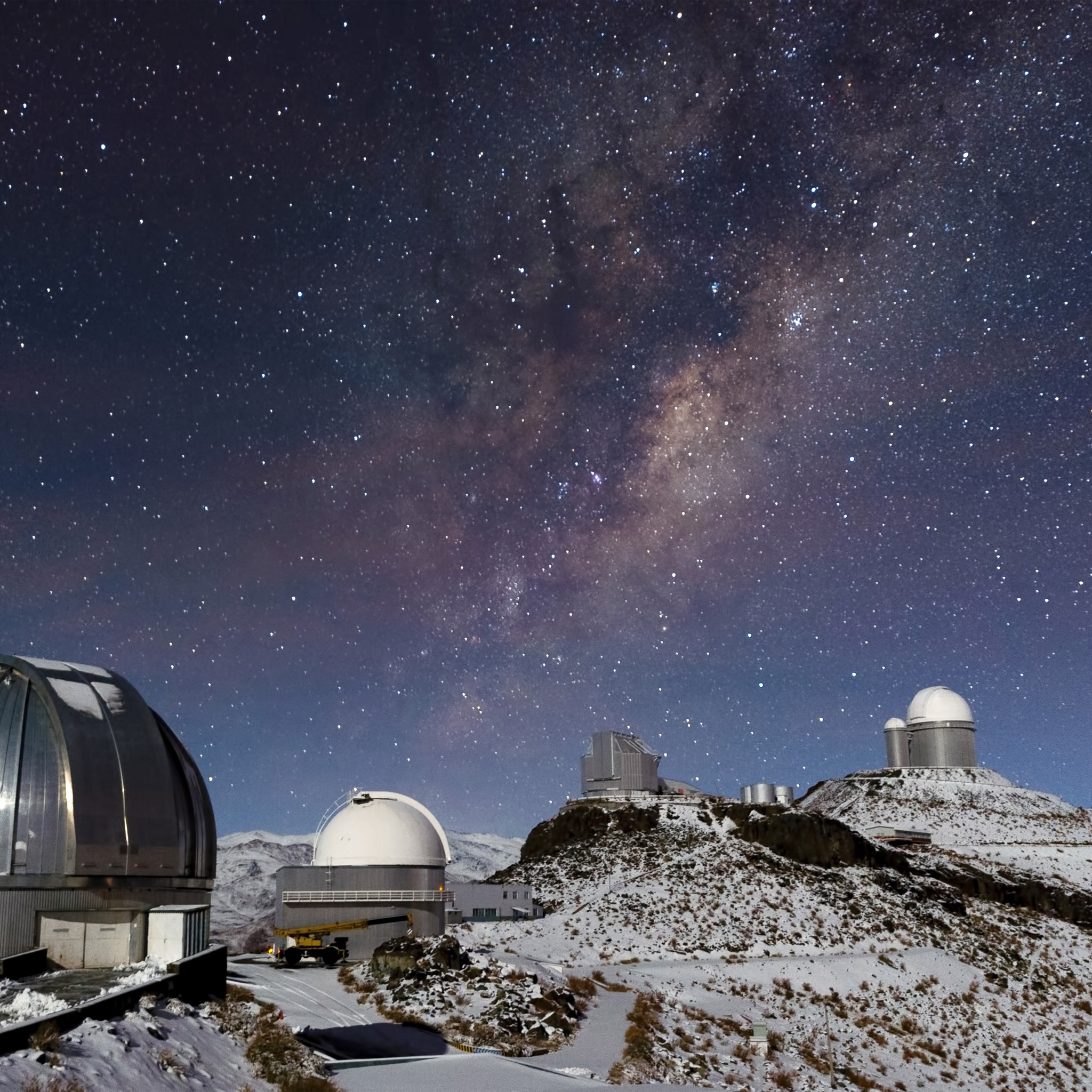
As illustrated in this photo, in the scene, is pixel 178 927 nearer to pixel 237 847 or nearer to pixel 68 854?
pixel 68 854

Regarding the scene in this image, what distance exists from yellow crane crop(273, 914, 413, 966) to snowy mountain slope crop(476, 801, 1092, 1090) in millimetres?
6159

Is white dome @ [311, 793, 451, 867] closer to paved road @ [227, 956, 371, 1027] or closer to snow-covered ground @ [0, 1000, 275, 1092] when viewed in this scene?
paved road @ [227, 956, 371, 1027]

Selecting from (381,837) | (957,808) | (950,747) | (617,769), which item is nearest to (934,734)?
(950,747)

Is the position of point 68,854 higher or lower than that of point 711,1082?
higher

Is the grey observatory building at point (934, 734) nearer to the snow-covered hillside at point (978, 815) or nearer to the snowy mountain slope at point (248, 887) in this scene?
the snow-covered hillside at point (978, 815)

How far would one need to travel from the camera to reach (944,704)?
85000 mm

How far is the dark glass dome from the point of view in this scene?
13391 mm

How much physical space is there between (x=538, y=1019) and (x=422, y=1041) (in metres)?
4.38

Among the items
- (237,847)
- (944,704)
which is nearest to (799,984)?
(944,704)

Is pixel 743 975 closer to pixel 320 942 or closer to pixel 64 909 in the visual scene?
pixel 320 942

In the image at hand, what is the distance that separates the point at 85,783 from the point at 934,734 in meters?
82.4

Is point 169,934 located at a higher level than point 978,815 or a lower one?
lower

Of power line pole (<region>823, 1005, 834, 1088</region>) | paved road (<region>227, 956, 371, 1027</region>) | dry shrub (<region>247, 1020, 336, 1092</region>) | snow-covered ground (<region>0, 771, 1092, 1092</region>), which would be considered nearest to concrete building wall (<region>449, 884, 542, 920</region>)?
snow-covered ground (<region>0, 771, 1092, 1092</region>)

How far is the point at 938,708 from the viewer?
84.9 meters
